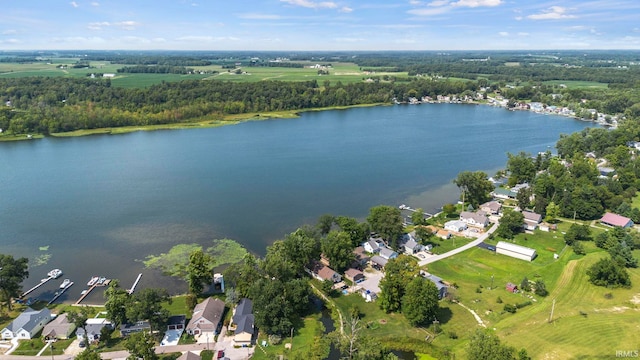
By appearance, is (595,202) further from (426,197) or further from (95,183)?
(95,183)

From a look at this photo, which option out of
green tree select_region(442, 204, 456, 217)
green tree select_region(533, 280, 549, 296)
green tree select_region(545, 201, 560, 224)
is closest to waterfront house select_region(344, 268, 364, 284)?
green tree select_region(533, 280, 549, 296)

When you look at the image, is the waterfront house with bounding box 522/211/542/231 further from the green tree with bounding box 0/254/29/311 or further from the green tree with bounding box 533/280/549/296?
the green tree with bounding box 0/254/29/311

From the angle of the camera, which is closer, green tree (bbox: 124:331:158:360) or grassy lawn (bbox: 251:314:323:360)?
green tree (bbox: 124:331:158:360)

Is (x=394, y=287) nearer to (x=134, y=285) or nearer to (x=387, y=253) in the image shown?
(x=387, y=253)

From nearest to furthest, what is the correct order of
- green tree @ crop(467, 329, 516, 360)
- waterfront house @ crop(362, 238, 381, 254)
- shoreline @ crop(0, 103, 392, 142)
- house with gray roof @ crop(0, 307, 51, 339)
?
1. green tree @ crop(467, 329, 516, 360)
2. house with gray roof @ crop(0, 307, 51, 339)
3. waterfront house @ crop(362, 238, 381, 254)
4. shoreline @ crop(0, 103, 392, 142)

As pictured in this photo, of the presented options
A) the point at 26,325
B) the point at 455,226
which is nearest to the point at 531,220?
the point at 455,226

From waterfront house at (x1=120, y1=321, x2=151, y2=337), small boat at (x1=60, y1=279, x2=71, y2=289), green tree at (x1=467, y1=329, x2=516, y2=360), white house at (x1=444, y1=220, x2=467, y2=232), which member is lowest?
small boat at (x1=60, y1=279, x2=71, y2=289)
